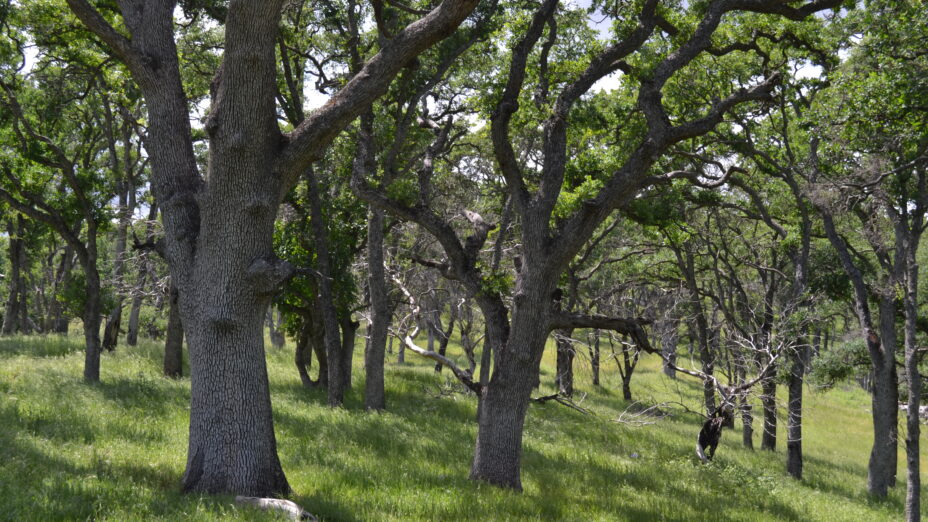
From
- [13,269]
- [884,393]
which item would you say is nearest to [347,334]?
[884,393]

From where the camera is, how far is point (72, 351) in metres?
20.0

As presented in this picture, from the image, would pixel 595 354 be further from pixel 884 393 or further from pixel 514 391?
pixel 514 391

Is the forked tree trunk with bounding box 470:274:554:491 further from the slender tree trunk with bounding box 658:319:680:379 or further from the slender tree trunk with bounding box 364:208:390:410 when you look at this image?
the slender tree trunk with bounding box 364:208:390:410

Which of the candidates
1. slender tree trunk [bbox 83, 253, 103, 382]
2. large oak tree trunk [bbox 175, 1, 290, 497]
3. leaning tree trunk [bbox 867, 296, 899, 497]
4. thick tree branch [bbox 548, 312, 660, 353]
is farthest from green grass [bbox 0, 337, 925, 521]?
thick tree branch [bbox 548, 312, 660, 353]

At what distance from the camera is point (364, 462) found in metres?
10.5

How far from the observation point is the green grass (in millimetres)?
7109

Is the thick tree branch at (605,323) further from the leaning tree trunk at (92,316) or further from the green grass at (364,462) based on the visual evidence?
the leaning tree trunk at (92,316)

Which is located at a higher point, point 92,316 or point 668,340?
point 668,340

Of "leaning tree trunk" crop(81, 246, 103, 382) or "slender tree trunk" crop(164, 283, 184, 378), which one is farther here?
"slender tree trunk" crop(164, 283, 184, 378)

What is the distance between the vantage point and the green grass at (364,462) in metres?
7.11

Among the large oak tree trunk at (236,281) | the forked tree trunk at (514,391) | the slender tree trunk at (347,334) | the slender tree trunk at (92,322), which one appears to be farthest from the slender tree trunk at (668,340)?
the slender tree trunk at (92,322)

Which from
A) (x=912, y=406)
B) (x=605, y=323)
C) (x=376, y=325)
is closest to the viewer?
(x=605, y=323)

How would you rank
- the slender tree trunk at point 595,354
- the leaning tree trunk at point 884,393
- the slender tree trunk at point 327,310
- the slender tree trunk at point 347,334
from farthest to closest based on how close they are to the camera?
the slender tree trunk at point 347,334
the slender tree trunk at point 327,310
the leaning tree trunk at point 884,393
the slender tree trunk at point 595,354

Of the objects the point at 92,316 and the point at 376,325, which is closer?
the point at 92,316
